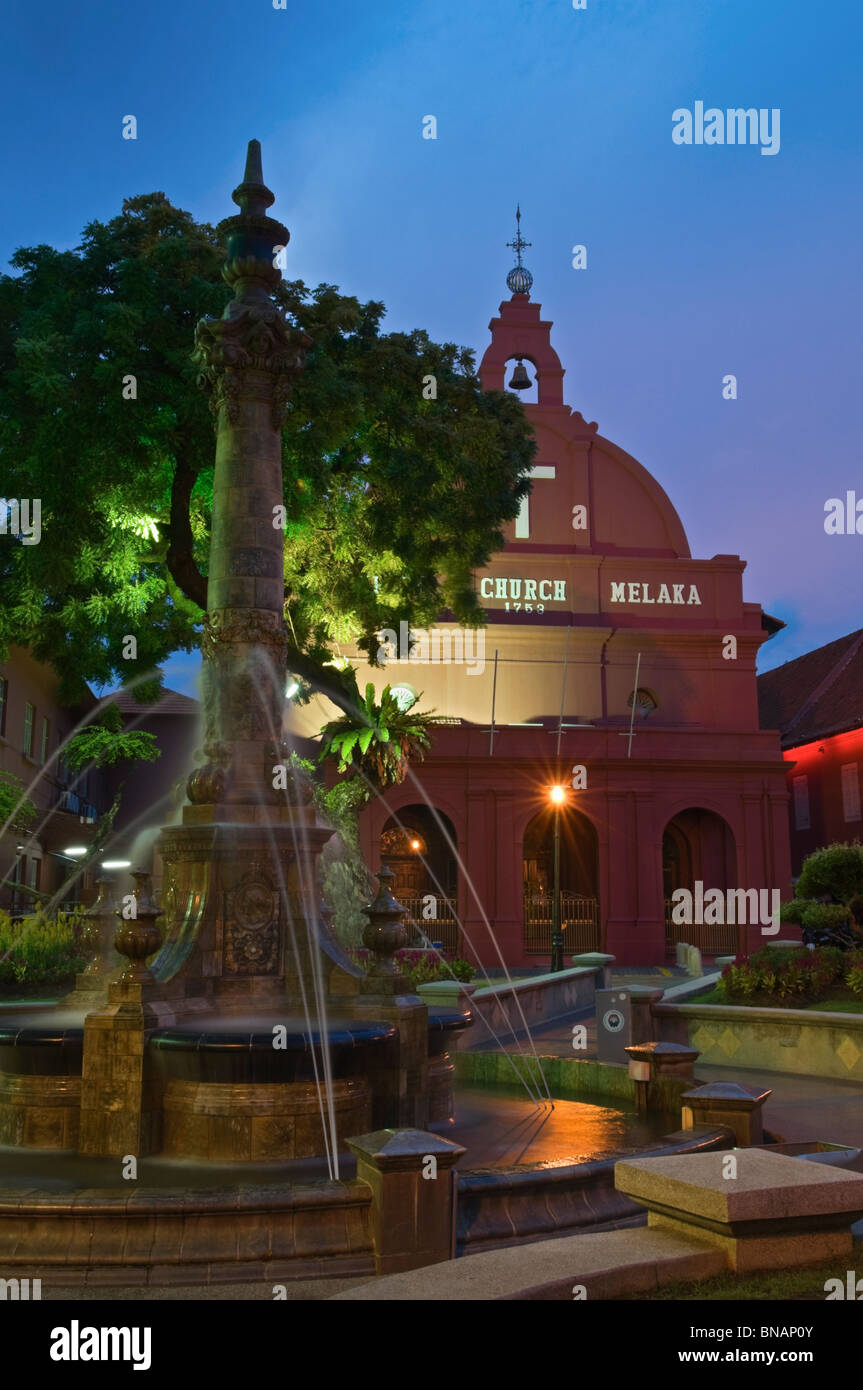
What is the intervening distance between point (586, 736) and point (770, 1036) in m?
20.3

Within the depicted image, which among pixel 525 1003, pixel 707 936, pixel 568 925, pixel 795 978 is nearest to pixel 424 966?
pixel 525 1003

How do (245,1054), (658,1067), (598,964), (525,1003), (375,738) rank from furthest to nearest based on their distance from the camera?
(375,738) → (598,964) → (525,1003) → (658,1067) → (245,1054)

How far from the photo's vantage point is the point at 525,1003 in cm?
1834

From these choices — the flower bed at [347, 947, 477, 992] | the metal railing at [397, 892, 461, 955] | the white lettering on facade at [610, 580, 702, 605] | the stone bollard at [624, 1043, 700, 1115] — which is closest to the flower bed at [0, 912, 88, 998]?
the flower bed at [347, 947, 477, 992]

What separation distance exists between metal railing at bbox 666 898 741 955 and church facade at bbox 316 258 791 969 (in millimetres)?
65

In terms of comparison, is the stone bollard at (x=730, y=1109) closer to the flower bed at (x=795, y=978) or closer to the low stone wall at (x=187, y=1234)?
the low stone wall at (x=187, y=1234)

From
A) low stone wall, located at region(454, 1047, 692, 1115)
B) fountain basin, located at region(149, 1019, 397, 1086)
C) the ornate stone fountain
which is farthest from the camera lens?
low stone wall, located at region(454, 1047, 692, 1115)

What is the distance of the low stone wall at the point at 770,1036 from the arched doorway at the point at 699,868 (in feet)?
57.8

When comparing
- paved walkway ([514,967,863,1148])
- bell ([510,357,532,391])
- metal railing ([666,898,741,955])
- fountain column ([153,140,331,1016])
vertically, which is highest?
bell ([510,357,532,391])

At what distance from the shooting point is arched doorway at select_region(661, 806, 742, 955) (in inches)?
1323

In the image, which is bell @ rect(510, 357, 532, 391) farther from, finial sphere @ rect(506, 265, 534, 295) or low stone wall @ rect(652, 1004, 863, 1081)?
low stone wall @ rect(652, 1004, 863, 1081)

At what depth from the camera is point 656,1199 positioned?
5066mm

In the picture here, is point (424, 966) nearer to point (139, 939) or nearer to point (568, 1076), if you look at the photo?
point (568, 1076)
